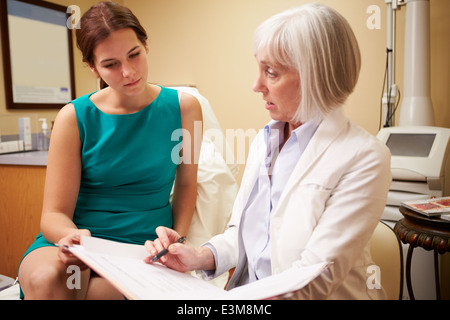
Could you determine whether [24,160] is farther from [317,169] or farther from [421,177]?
[421,177]

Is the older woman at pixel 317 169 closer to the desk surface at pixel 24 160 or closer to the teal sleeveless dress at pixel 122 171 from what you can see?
the teal sleeveless dress at pixel 122 171

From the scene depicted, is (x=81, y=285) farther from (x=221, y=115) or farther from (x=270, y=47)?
(x=221, y=115)

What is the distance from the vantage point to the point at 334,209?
85 cm

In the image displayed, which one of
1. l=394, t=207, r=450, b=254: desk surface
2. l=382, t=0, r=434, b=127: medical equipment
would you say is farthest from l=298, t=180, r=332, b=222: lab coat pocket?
l=382, t=0, r=434, b=127: medical equipment

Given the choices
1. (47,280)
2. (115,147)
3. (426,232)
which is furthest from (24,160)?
(426,232)

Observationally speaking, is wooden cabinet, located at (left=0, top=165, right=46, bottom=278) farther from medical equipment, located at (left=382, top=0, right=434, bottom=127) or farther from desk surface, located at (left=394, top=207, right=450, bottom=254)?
medical equipment, located at (left=382, top=0, right=434, bottom=127)

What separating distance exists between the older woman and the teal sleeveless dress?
1.10 ft

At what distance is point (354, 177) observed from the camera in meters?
0.85

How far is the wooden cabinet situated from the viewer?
2.13 m

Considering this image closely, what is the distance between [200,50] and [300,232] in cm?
280

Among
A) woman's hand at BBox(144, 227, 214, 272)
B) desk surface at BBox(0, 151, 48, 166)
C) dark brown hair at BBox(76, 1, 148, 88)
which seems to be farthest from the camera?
desk surface at BBox(0, 151, 48, 166)

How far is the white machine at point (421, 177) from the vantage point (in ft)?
6.17

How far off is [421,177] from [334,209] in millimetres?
1258
